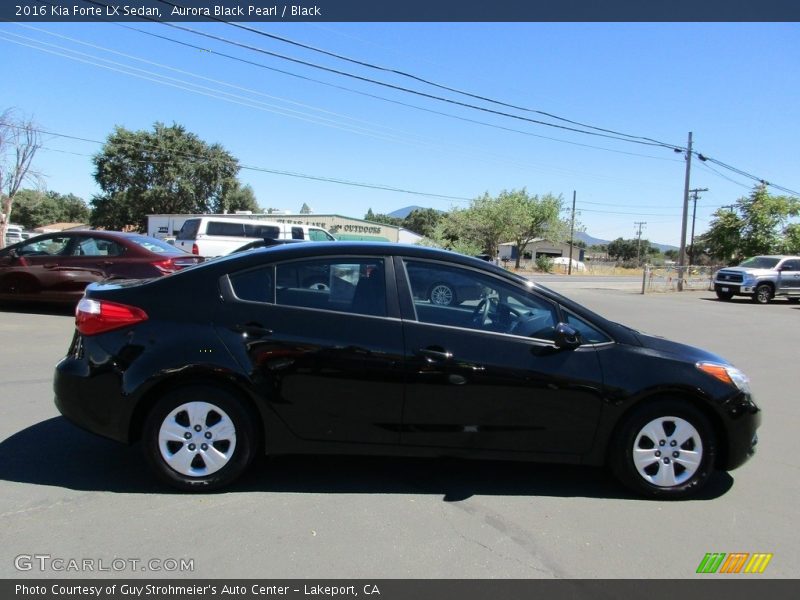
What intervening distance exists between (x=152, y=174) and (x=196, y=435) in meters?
54.1

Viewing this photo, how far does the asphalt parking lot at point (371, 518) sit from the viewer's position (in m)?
2.78

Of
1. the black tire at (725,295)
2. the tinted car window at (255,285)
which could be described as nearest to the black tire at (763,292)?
the black tire at (725,295)

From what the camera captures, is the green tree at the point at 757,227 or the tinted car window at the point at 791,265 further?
the green tree at the point at 757,227

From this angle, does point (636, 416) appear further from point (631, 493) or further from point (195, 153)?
point (195, 153)

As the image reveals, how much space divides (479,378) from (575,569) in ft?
3.73

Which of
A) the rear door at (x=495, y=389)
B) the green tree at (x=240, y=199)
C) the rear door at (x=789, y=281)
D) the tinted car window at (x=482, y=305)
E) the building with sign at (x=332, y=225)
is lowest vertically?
the rear door at (x=495, y=389)

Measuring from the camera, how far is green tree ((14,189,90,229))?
70625 mm

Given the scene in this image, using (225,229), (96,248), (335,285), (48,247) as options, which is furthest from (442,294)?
(225,229)

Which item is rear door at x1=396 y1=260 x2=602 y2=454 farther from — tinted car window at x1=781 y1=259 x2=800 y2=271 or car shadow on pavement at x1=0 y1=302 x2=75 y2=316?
tinted car window at x1=781 y1=259 x2=800 y2=271

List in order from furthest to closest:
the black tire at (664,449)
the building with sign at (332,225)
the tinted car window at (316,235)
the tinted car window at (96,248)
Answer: the building with sign at (332,225) → the tinted car window at (316,235) → the tinted car window at (96,248) → the black tire at (664,449)

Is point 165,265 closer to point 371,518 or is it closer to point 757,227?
point 371,518

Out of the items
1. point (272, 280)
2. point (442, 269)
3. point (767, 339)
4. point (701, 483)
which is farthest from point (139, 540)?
point (767, 339)

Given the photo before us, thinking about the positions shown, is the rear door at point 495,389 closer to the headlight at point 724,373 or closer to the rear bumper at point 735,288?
the headlight at point 724,373

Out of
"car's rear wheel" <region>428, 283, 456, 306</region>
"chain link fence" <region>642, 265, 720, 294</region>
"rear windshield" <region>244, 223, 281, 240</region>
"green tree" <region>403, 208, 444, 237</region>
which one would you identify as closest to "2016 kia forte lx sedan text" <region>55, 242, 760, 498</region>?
"car's rear wheel" <region>428, 283, 456, 306</region>
